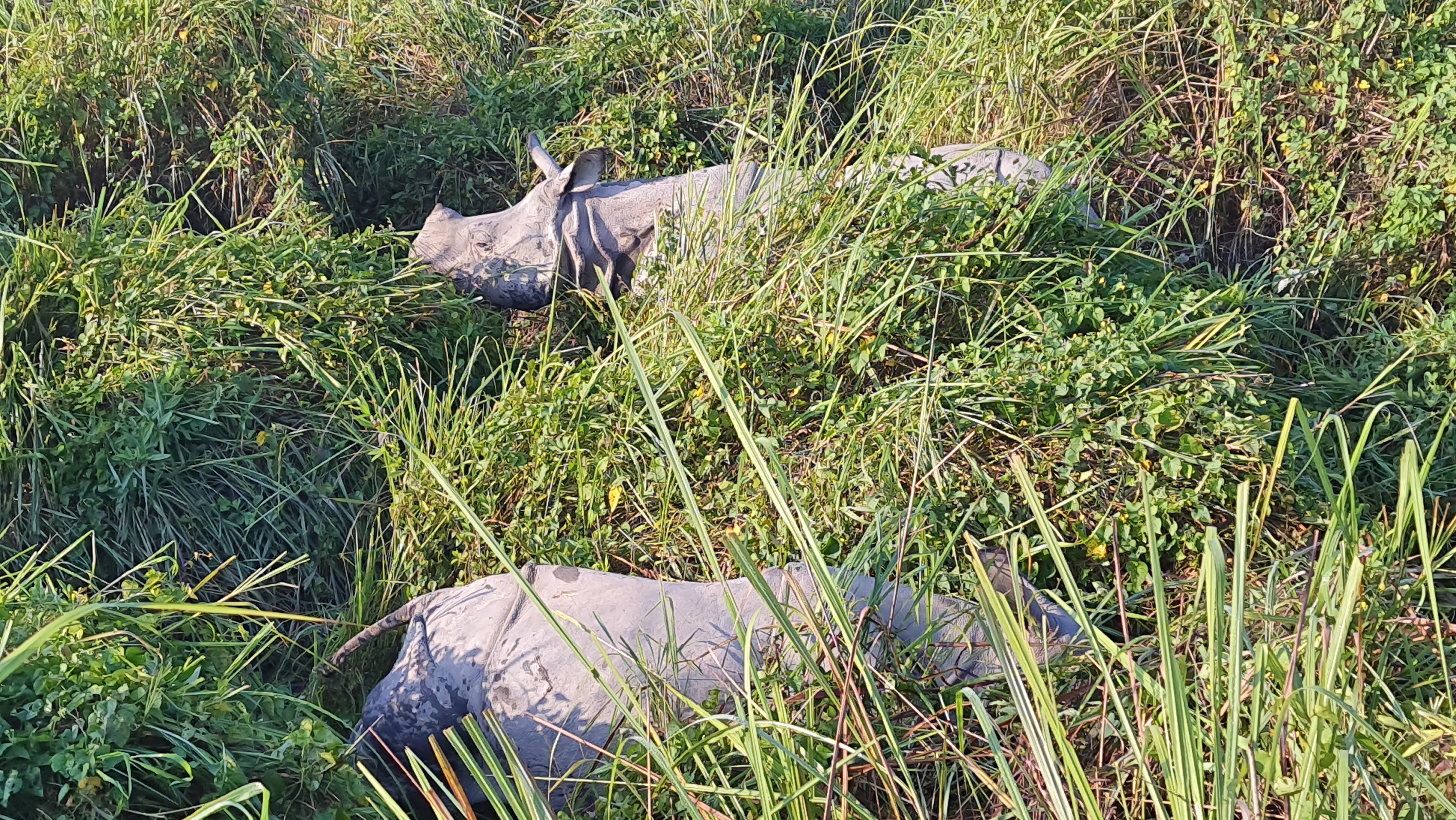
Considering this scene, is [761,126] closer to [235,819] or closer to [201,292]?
[201,292]

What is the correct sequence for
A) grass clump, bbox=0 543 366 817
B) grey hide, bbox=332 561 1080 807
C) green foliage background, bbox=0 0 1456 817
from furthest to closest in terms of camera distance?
green foliage background, bbox=0 0 1456 817 < grey hide, bbox=332 561 1080 807 < grass clump, bbox=0 543 366 817

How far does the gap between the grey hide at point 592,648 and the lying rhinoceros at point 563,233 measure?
177 cm

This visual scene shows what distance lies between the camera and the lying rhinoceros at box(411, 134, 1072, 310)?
4574 mm

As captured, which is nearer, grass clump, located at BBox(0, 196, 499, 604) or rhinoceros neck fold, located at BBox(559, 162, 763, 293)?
grass clump, located at BBox(0, 196, 499, 604)

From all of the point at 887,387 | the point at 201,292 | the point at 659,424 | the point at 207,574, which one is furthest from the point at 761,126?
the point at 659,424

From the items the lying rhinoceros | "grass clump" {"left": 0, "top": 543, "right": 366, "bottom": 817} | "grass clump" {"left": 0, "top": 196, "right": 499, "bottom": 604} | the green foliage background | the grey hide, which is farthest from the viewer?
the lying rhinoceros

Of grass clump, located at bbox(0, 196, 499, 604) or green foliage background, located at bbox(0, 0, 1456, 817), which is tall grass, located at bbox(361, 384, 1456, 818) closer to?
green foliage background, located at bbox(0, 0, 1456, 817)

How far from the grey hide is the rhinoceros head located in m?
1.77

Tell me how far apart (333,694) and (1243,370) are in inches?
105

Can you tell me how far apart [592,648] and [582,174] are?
96.8 inches

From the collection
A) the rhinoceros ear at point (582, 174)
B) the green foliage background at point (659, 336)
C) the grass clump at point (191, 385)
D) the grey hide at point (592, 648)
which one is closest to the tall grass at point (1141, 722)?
the grey hide at point (592, 648)

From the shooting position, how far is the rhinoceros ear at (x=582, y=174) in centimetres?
465

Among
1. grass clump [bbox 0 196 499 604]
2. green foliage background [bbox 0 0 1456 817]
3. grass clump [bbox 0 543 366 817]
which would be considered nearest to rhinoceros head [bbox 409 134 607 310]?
green foliage background [bbox 0 0 1456 817]

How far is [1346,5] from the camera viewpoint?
4367mm
